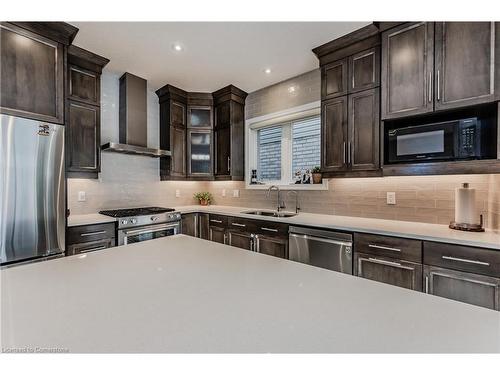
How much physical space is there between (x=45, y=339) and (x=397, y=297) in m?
0.91

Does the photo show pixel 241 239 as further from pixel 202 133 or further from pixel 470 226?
pixel 470 226

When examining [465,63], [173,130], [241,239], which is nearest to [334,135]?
[465,63]

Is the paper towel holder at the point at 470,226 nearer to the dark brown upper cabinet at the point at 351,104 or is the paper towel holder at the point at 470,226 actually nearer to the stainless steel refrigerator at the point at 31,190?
the dark brown upper cabinet at the point at 351,104

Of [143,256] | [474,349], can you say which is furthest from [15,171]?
[474,349]

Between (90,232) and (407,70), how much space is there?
3.27 meters

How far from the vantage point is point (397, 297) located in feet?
2.43

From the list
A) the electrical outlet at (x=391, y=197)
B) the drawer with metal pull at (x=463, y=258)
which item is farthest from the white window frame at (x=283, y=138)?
the drawer with metal pull at (x=463, y=258)

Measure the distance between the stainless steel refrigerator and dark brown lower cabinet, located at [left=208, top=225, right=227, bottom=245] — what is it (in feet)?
5.56

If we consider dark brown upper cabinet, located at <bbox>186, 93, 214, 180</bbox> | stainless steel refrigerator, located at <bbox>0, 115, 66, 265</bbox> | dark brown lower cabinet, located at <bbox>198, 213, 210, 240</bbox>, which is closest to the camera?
stainless steel refrigerator, located at <bbox>0, 115, 66, 265</bbox>

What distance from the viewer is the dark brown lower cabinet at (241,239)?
297 cm

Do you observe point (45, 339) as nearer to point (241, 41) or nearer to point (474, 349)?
point (474, 349)

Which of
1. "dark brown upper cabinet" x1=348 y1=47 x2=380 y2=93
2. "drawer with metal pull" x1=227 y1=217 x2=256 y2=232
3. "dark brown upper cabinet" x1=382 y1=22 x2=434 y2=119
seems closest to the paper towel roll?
"dark brown upper cabinet" x1=382 y1=22 x2=434 y2=119

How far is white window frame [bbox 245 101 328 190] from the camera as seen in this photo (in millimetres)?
3158

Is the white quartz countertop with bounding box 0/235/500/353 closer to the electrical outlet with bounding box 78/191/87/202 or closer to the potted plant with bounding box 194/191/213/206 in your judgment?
the electrical outlet with bounding box 78/191/87/202
